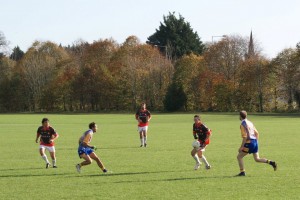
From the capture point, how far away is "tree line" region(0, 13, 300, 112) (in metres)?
75.6

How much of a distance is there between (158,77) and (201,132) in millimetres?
70037

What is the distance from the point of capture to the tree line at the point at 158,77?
248ft

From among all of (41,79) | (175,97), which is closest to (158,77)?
(175,97)

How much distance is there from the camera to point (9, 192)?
1187cm

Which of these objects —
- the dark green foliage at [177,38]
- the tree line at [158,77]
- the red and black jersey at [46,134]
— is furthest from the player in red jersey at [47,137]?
the dark green foliage at [177,38]

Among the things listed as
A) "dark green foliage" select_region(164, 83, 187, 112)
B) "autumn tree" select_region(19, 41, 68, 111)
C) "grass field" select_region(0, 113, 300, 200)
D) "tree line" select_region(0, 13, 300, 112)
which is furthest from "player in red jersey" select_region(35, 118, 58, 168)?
"autumn tree" select_region(19, 41, 68, 111)

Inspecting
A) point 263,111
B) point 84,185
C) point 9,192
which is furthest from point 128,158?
point 263,111

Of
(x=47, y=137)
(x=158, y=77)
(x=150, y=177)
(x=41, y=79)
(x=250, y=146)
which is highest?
(x=41, y=79)

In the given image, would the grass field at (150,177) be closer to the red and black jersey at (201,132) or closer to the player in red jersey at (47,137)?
the player in red jersey at (47,137)

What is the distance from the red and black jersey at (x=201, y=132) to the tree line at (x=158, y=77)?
5942 centimetres

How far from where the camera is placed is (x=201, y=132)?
15.7 m

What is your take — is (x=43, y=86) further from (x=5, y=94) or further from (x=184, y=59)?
(x=184, y=59)

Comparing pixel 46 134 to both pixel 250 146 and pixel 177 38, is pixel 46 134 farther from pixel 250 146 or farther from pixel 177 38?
pixel 177 38

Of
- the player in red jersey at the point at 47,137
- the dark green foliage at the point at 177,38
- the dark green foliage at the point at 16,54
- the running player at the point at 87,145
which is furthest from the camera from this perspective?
the dark green foliage at the point at 16,54
